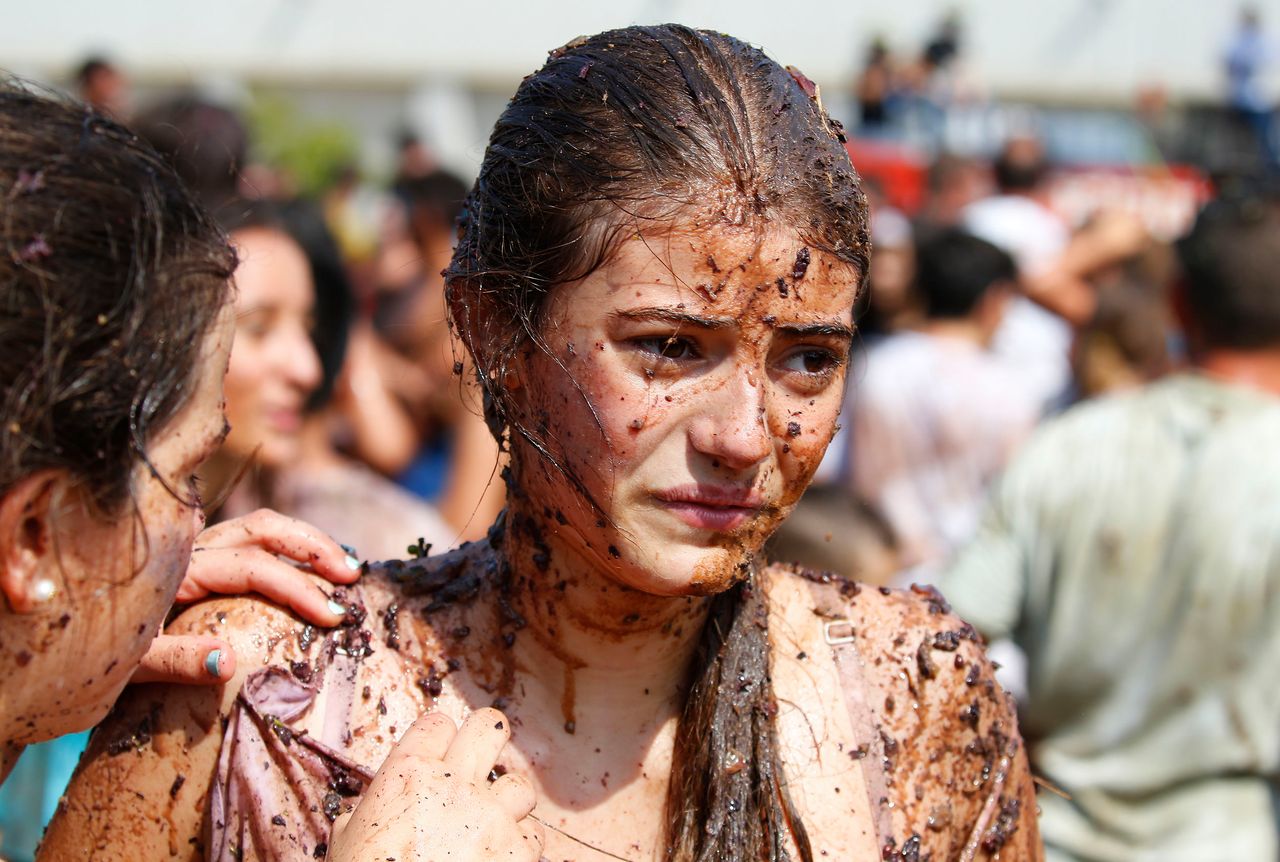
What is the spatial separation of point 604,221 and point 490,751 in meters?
0.78

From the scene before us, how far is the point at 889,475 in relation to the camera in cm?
593

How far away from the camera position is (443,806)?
6.14 feet

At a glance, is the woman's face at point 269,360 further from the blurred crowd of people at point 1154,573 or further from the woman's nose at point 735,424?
the woman's nose at point 735,424

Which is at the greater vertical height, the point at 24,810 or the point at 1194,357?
the point at 1194,357

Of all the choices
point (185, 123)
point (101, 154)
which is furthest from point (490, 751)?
point (185, 123)

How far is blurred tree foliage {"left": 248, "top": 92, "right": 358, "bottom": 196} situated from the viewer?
22.7 m

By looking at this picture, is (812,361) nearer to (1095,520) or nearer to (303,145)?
(1095,520)

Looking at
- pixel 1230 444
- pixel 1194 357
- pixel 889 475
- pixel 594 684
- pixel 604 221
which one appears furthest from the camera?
pixel 889 475

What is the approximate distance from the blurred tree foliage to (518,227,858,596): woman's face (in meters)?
20.7

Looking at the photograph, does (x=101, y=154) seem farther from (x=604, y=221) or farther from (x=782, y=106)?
(x=782, y=106)

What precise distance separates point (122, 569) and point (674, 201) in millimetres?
921

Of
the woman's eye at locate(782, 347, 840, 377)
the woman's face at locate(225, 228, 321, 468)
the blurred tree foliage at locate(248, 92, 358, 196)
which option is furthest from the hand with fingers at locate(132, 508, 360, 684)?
the blurred tree foliage at locate(248, 92, 358, 196)

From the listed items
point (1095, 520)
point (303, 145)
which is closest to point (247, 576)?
point (1095, 520)

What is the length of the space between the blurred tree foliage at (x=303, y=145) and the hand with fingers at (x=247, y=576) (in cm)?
2039
